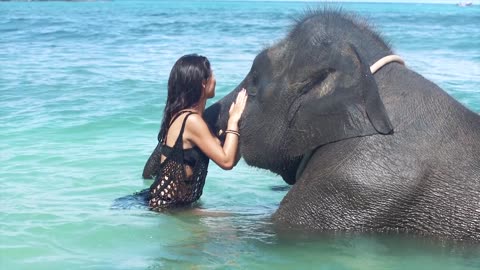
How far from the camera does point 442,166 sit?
4.83m

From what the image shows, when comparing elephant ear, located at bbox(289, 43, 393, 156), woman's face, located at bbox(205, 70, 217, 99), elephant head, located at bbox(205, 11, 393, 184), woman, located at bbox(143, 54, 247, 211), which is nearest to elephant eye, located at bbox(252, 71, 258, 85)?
elephant head, located at bbox(205, 11, 393, 184)

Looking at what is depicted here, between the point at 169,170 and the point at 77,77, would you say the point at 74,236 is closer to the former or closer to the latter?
the point at 169,170

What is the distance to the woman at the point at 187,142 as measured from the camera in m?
5.88

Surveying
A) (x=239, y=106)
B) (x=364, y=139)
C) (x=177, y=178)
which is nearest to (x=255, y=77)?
(x=239, y=106)

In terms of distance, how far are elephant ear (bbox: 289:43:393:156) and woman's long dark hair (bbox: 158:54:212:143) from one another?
100cm

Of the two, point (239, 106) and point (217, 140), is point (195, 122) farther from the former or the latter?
point (239, 106)

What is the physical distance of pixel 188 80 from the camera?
19.4 feet

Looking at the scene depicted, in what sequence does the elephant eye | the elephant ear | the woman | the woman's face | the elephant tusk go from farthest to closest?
the woman's face < the woman < the elephant eye < the elephant tusk < the elephant ear

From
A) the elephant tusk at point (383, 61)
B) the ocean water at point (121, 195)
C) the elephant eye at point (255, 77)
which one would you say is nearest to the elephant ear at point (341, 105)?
the elephant tusk at point (383, 61)

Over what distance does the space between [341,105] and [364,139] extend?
23 cm

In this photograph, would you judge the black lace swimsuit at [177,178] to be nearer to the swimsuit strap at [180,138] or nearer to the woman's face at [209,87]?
the swimsuit strap at [180,138]

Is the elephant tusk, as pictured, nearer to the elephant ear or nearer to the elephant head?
the elephant head

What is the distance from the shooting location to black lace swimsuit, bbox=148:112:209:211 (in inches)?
240

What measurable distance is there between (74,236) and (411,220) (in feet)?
7.34
